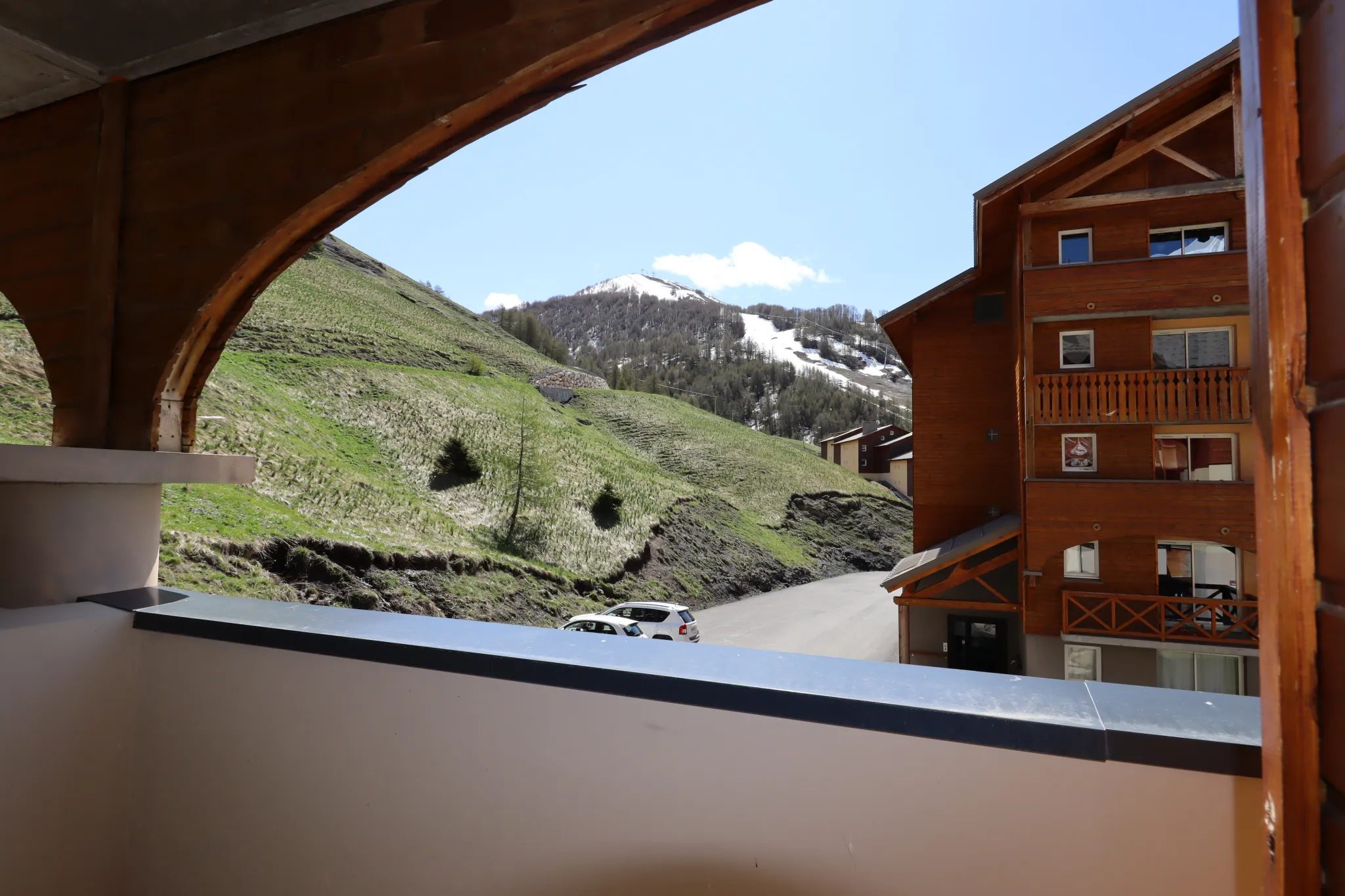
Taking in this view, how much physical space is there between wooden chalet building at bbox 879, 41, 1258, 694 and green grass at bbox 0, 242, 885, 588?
743cm

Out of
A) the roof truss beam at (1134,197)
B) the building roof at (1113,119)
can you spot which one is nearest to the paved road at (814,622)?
the roof truss beam at (1134,197)

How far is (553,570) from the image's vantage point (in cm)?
1324

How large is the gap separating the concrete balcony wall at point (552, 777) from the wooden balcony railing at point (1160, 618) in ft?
23.8

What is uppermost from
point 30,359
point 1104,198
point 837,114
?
point 837,114

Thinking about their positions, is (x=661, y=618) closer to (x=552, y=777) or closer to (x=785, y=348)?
(x=552, y=777)

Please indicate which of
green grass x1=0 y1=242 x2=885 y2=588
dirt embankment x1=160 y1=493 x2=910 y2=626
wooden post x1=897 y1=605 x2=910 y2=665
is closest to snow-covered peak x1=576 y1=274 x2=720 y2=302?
green grass x1=0 y1=242 x2=885 y2=588

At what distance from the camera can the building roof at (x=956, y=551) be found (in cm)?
761

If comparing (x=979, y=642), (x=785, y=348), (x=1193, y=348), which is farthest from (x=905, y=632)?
(x=785, y=348)

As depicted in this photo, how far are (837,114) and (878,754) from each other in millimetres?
7684

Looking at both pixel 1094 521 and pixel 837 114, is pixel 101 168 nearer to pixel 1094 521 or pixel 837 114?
pixel 837 114

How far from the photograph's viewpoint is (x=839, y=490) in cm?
2489

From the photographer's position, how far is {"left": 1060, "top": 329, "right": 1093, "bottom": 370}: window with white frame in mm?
7336

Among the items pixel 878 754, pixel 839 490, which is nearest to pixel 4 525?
pixel 878 754

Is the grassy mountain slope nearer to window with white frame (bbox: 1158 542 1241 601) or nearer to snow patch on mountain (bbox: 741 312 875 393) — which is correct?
window with white frame (bbox: 1158 542 1241 601)
